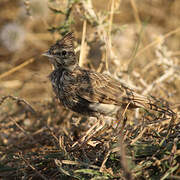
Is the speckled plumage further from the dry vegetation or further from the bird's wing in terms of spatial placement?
the dry vegetation

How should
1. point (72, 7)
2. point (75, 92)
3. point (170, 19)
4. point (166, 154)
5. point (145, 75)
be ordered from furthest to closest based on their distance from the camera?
point (170, 19), point (145, 75), point (72, 7), point (75, 92), point (166, 154)

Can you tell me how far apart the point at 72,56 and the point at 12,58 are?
12.3ft

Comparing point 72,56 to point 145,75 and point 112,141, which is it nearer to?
point 112,141

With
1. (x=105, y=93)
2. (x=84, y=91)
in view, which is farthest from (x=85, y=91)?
(x=105, y=93)

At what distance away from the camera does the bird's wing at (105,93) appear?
327cm

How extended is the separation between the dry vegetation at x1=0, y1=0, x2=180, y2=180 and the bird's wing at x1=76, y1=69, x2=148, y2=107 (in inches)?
8.3

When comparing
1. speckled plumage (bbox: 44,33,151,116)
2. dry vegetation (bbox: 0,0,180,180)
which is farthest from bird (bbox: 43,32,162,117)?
dry vegetation (bbox: 0,0,180,180)

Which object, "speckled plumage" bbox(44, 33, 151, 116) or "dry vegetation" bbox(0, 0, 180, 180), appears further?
"speckled plumage" bbox(44, 33, 151, 116)

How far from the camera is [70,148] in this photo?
284 centimetres

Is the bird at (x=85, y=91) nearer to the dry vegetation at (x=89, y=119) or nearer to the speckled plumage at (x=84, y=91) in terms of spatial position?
the speckled plumage at (x=84, y=91)

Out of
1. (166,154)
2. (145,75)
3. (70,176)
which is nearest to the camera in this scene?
(166,154)

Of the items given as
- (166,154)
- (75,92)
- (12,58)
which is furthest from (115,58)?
(12,58)

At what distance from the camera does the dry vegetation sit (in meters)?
2.41

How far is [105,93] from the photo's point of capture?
10.9 feet
